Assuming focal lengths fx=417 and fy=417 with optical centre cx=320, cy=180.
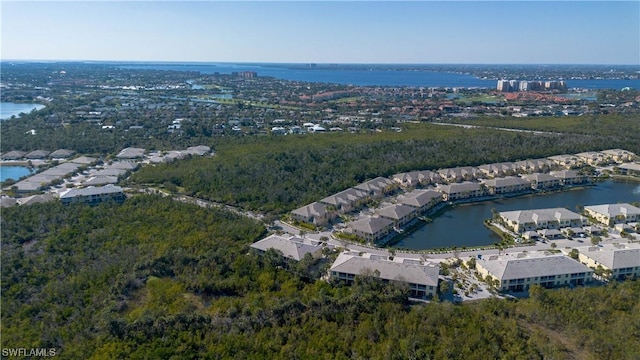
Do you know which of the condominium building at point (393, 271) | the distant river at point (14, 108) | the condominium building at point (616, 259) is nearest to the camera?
Answer: the condominium building at point (393, 271)

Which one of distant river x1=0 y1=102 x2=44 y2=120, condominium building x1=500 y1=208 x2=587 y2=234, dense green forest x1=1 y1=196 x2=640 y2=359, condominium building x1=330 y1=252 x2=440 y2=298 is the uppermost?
distant river x1=0 y1=102 x2=44 y2=120

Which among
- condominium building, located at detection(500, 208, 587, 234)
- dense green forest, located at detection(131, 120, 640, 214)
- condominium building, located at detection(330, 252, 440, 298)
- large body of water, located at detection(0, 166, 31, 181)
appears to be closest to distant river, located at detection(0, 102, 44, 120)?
large body of water, located at detection(0, 166, 31, 181)

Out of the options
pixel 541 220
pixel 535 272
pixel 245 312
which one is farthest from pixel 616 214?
pixel 245 312

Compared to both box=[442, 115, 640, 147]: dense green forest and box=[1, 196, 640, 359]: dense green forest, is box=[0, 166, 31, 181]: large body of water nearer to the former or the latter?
box=[1, 196, 640, 359]: dense green forest

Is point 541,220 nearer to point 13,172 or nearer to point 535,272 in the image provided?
point 535,272

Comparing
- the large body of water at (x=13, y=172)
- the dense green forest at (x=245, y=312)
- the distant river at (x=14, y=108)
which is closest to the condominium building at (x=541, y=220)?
the dense green forest at (x=245, y=312)

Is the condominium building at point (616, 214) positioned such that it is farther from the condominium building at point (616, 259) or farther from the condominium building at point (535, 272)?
the condominium building at point (535, 272)
